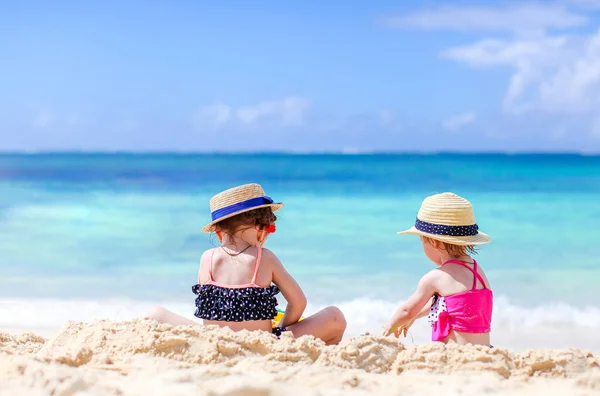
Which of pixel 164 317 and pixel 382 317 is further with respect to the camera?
pixel 382 317

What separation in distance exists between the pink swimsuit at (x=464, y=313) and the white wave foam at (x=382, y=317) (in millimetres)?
1560

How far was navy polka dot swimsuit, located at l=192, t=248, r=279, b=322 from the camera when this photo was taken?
329 cm

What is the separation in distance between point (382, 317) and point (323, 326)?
224 centimetres

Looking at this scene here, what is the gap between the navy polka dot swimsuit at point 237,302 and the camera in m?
3.29

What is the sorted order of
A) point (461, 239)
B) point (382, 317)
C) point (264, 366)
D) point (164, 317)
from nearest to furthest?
1. point (264, 366)
2. point (164, 317)
3. point (461, 239)
4. point (382, 317)

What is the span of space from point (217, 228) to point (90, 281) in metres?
3.93

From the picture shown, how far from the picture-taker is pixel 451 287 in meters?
3.33

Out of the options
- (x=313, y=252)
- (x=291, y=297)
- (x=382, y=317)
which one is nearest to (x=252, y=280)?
(x=291, y=297)

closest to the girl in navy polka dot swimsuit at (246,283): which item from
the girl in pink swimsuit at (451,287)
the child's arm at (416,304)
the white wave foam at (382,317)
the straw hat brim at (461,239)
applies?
the child's arm at (416,304)

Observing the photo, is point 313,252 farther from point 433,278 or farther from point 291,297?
point 433,278

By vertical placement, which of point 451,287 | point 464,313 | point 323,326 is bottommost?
point 323,326

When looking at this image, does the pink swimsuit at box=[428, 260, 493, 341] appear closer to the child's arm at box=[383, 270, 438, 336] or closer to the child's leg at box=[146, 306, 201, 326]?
the child's arm at box=[383, 270, 438, 336]

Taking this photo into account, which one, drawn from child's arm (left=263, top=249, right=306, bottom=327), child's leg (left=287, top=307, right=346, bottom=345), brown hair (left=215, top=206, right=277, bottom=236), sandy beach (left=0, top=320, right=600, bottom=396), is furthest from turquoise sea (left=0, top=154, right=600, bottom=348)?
sandy beach (left=0, top=320, right=600, bottom=396)

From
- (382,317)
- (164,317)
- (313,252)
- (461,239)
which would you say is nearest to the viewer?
(164,317)
